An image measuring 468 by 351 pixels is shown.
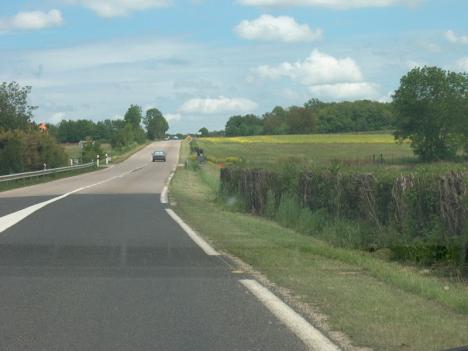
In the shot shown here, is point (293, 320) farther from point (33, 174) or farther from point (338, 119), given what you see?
point (338, 119)

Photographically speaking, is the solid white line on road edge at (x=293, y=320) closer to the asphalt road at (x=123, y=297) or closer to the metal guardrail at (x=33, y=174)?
the asphalt road at (x=123, y=297)

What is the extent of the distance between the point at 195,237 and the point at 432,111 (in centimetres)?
4210

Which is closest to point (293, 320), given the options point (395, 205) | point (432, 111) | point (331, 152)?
point (395, 205)

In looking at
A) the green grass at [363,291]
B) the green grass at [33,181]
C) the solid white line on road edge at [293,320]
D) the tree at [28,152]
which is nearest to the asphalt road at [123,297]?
the solid white line on road edge at [293,320]

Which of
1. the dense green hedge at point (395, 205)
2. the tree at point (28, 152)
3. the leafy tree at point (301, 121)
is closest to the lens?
the dense green hedge at point (395, 205)

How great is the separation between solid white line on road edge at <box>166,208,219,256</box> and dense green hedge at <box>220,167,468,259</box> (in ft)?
9.35

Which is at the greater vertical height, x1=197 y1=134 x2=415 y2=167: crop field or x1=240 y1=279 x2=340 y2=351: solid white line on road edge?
x1=197 y1=134 x2=415 y2=167: crop field

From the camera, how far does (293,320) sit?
25.9 feet

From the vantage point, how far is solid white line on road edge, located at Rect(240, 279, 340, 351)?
691cm

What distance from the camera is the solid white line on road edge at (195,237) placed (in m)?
13.7

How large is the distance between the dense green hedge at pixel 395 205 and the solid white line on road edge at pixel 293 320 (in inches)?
140

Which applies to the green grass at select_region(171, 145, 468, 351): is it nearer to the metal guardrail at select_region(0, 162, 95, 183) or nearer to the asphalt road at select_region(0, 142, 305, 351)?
the asphalt road at select_region(0, 142, 305, 351)

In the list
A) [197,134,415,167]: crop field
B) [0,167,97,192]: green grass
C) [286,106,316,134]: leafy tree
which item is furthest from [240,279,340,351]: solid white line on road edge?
[286,106,316,134]: leafy tree

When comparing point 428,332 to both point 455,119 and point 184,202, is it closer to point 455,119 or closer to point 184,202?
point 184,202
